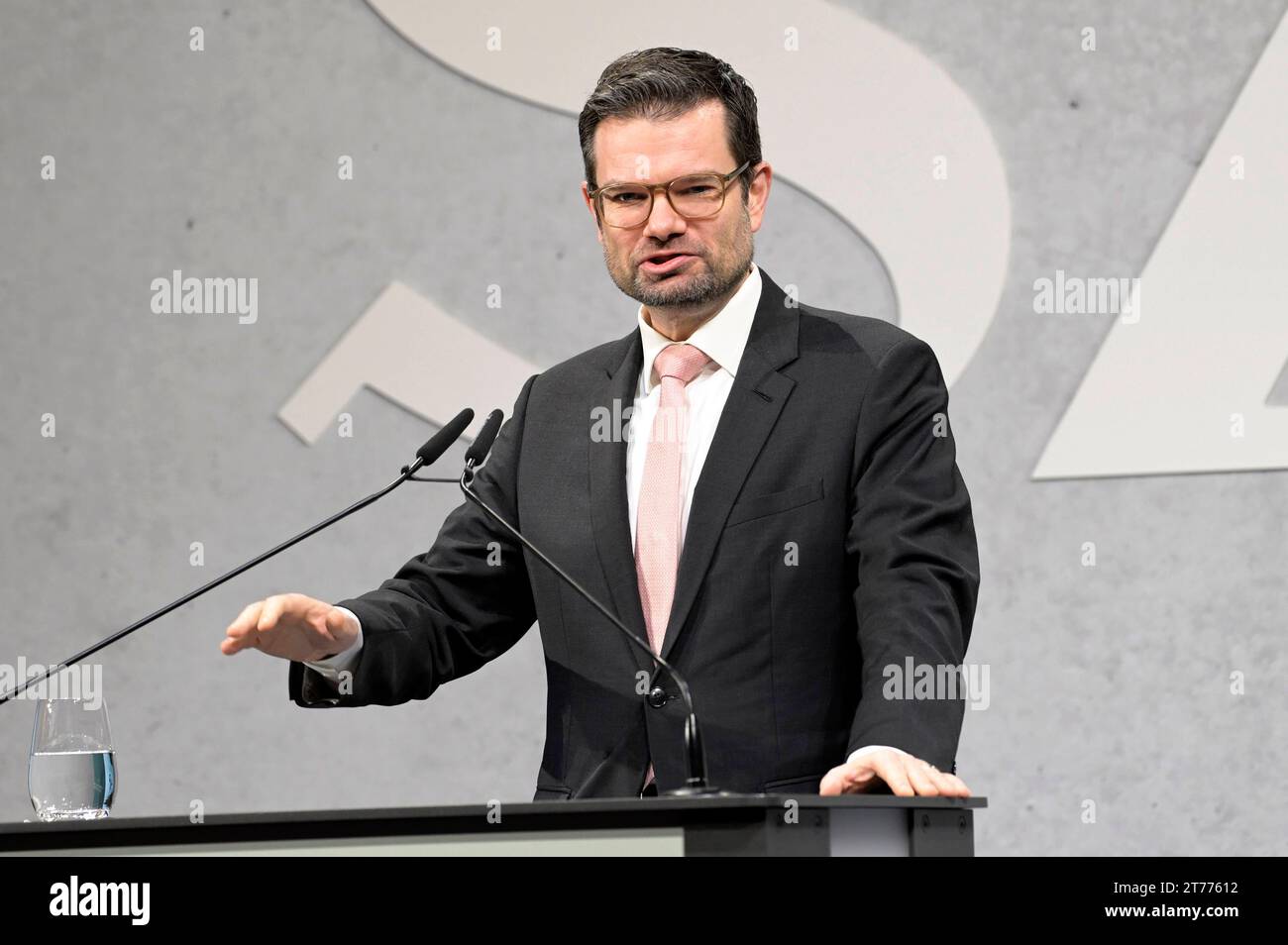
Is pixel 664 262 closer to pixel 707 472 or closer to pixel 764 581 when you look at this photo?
pixel 707 472

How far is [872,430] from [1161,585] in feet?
5.11

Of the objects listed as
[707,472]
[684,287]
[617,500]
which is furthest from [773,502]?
[684,287]

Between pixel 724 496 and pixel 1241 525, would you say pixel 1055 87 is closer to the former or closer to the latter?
pixel 1241 525

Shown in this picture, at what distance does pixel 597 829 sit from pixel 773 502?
776 millimetres

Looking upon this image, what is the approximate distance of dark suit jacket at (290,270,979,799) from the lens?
1.93 m

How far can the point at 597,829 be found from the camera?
1.31 m

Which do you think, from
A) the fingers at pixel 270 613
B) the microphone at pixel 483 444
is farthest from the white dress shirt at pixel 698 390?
the fingers at pixel 270 613

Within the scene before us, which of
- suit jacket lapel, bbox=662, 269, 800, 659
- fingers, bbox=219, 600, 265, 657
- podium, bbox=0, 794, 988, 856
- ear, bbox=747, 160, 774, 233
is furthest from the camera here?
ear, bbox=747, 160, 774, 233

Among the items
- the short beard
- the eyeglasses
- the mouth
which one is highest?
the eyeglasses

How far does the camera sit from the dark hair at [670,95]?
213 centimetres

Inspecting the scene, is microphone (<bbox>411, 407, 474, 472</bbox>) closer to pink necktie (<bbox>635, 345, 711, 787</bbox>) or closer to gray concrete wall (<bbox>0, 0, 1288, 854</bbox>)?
pink necktie (<bbox>635, 345, 711, 787</bbox>)

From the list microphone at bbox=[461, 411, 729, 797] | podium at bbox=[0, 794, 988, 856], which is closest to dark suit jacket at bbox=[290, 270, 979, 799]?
microphone at bbox=[461, 411, 729, 797]

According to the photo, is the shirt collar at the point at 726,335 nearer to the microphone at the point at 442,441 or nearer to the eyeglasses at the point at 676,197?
the eyeglasses at the point at 676,197
